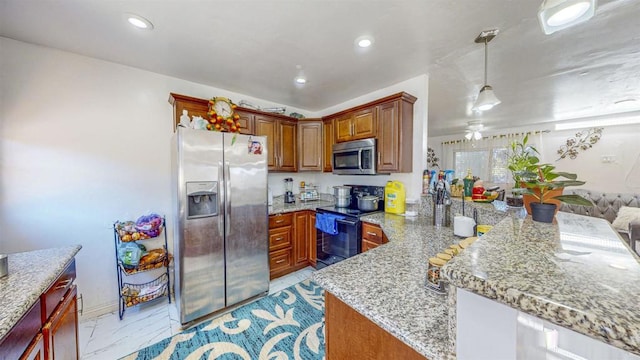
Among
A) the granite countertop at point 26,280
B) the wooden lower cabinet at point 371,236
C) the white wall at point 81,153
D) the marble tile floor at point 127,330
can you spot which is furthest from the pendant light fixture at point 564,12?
the marble tile floor at point 127,330

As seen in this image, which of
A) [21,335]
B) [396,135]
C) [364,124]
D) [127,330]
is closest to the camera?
[21,335]

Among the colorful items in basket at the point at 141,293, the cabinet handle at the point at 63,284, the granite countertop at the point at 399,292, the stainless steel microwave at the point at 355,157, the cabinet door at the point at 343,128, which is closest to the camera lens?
the granite countertop at the point at 399,292

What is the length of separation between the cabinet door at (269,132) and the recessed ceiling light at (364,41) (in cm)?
161

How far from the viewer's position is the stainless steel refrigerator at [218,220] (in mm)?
1953

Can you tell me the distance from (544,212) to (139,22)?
2.77 m

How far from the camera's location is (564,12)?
1.01 m

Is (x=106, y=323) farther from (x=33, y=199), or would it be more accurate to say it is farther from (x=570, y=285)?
(x=570, y=285)

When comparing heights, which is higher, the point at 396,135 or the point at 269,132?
the point at 269,132

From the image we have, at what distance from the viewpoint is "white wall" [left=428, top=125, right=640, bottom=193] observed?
13.3 ft

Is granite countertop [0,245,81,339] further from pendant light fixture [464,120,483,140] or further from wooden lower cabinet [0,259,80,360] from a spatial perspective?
pendant light fixture [464,120,483,140]

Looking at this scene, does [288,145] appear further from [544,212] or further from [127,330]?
[544,212]

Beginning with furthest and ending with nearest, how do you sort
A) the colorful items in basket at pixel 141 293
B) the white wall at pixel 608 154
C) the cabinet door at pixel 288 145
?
the white wall at pixel 608 154, the cabinet door at pixel 288 145, the colorful items in basket at pixel 141 293

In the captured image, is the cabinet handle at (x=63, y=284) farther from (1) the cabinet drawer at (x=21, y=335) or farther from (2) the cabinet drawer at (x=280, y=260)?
(2) the cabinet drawer at (x=280, y=260)

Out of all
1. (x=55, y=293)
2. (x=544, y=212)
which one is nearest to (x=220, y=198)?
(x=55, y=293)
